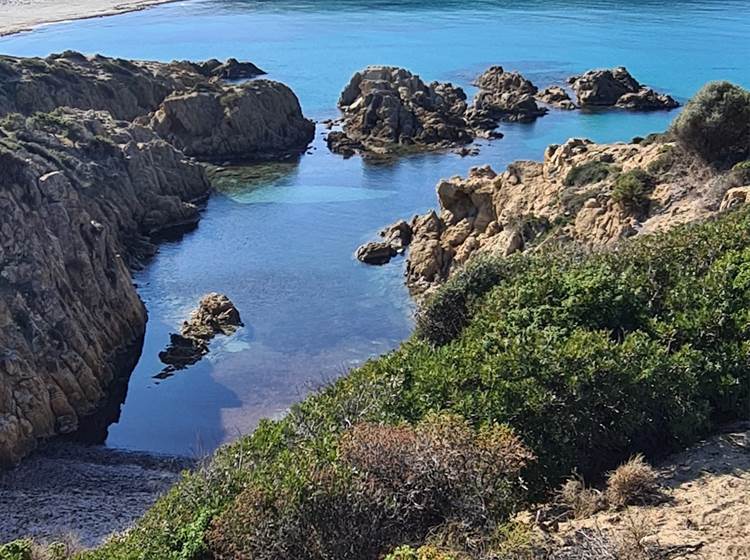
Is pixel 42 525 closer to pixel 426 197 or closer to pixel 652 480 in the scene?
pixel 652 480

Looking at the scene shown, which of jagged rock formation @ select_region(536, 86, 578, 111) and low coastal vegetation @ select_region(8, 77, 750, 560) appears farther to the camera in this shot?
jagged rock formation @ select_region(536, 86, 578, 111)

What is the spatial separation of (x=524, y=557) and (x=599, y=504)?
2.24m

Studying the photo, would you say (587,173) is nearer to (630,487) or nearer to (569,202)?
(569,202)

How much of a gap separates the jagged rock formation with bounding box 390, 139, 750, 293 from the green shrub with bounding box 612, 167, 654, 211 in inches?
1.5

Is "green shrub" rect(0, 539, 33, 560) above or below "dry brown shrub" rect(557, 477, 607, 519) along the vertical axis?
below

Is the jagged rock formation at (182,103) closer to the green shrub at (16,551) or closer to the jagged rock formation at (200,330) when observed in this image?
the jagged rock formation at (200,330)

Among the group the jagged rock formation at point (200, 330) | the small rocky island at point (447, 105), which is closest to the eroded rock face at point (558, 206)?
the jagged rock formation at point (200, 330)

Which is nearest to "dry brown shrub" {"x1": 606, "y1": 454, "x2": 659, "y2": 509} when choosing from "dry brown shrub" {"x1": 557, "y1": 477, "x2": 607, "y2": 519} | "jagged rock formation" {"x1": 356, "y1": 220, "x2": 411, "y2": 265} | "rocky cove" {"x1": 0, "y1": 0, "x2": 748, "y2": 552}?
"dry brown shrub" {"x1": 557, "y1": 477, "x2": 607, "y2": 519}

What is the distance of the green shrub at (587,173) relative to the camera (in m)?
39.3

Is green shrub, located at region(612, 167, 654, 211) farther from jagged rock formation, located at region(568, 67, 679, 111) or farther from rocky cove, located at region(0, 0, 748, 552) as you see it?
jagged rock formation, located at region(568, 67, 679, 111)

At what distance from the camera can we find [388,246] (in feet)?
164

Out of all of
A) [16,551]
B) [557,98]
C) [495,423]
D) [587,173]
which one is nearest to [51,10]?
[557,98]

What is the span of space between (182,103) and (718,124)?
52.8 m

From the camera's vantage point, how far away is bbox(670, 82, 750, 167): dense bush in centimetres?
3206
